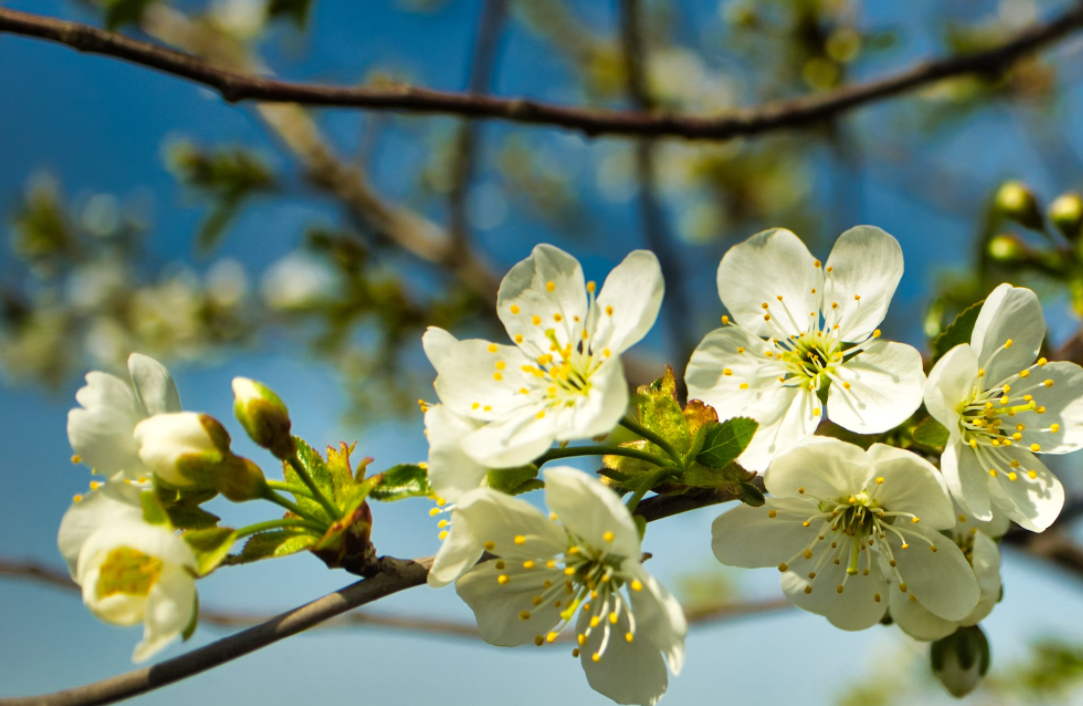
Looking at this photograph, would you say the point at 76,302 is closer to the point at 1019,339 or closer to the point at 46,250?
the point at 46,250

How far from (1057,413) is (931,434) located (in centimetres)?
24

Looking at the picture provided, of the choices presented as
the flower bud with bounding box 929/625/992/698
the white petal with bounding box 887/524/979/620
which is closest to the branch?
the white petal with bounding box 887/524/979/620

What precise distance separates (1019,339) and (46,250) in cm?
506

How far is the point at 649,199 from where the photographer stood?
282cm

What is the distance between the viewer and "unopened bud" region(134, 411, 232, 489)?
1.01 metres

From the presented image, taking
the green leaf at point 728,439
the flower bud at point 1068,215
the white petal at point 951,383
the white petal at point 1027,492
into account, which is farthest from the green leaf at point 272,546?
the flower bud at point 1068,215

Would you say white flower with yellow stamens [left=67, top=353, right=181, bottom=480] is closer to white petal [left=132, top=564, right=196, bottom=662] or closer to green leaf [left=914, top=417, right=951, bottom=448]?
white petal [left=132, top=564, right=196, bottom=662]

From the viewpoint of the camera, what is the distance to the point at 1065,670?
2.76 m

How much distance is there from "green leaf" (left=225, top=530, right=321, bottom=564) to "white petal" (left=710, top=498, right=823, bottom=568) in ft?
1.84

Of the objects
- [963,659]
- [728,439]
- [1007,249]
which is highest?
[1007,249]

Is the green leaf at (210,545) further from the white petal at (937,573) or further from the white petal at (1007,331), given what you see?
the white petal at (1007,331)

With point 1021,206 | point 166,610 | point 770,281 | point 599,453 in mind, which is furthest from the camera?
point 1021,206

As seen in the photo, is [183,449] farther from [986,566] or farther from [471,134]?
[471,134]

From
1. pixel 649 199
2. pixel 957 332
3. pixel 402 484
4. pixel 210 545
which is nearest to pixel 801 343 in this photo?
pixel 957 332
